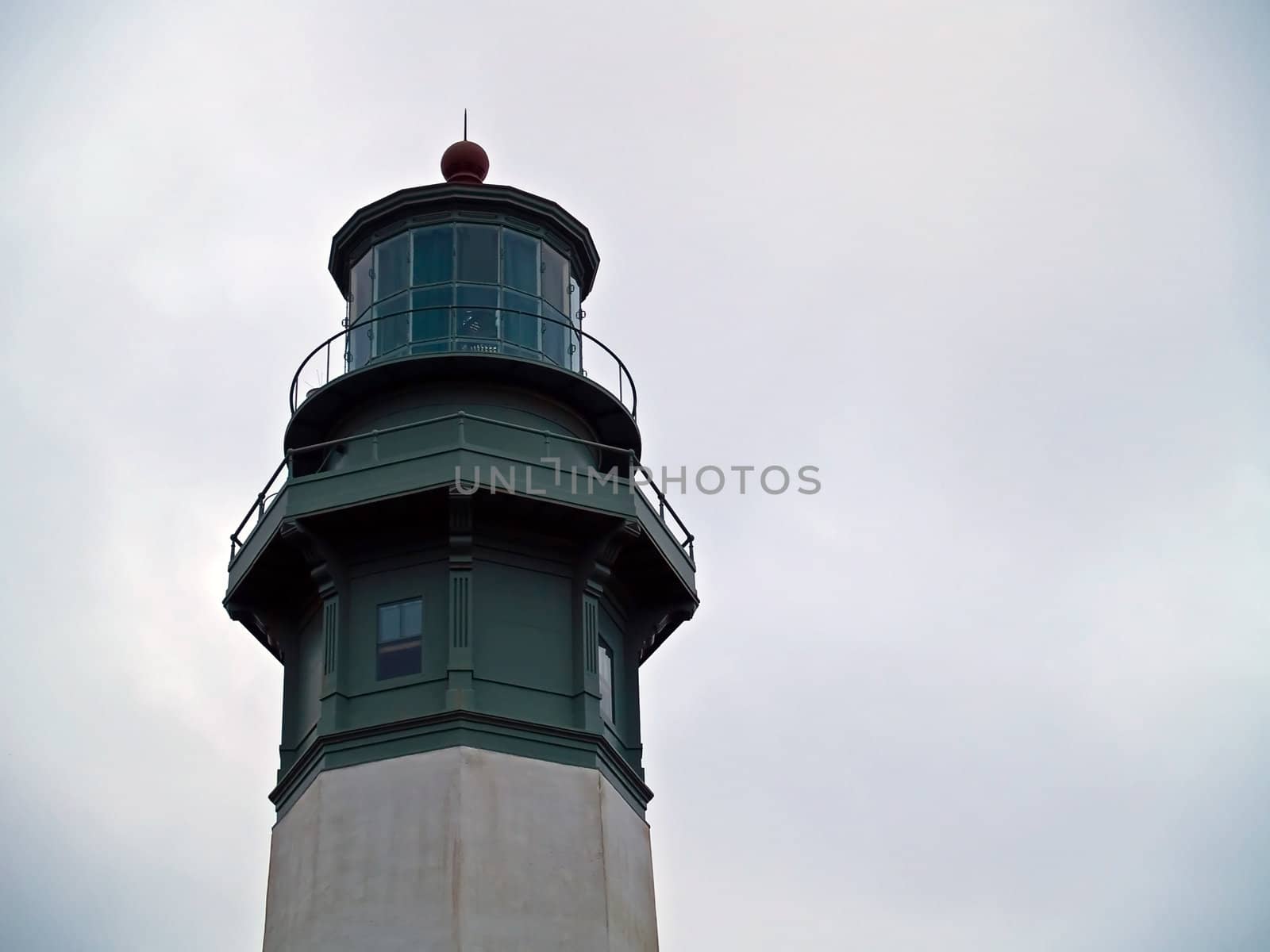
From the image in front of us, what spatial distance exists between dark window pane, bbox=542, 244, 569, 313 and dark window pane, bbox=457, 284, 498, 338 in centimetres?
108

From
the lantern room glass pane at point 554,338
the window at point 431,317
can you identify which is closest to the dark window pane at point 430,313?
the window at point 431,317

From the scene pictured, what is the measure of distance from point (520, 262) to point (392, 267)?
213 cm

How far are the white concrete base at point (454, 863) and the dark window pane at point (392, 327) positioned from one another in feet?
23.7

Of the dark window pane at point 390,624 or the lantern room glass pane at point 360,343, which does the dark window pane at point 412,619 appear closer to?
the dark window pane at point 390,624

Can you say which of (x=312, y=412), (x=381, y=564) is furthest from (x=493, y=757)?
(x=312, y=412)

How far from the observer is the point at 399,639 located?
25.3m

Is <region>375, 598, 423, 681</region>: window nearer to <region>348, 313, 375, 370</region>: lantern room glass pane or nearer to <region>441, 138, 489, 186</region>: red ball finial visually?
<region>348, 313, 375, 370</region>: lantern room glass pane

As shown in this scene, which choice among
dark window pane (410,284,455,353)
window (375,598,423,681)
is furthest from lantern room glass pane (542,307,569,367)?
window (375,598,423,681)

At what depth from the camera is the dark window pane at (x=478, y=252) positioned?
28.3m

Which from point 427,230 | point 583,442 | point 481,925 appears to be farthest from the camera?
point 427,230

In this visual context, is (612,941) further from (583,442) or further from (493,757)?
(583,442)

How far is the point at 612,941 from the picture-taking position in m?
23.5

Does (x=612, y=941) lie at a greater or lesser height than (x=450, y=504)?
lesser

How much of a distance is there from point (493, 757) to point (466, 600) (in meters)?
2.40
